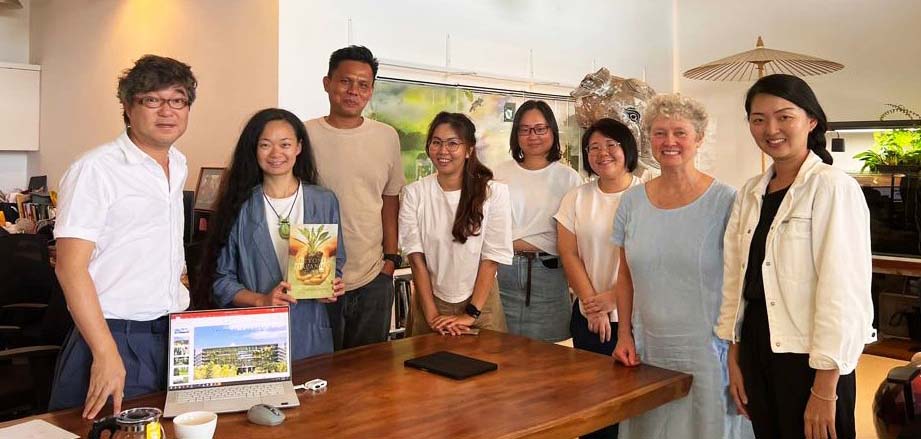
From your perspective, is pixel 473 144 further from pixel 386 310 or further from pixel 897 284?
pixel 897 284

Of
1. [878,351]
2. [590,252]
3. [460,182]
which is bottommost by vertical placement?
[878,351]

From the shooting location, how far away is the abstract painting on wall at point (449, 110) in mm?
4520

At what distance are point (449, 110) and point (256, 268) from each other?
2854mm

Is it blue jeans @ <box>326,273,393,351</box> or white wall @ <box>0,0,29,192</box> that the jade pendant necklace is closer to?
blue jeans @ <box>326,273,393,351</box>

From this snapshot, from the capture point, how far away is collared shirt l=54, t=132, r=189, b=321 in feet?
5.74

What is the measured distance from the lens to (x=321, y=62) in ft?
13.6

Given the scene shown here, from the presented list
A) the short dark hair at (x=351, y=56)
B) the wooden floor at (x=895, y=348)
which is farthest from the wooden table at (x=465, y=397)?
the wooden floor at (x=895, y=348)

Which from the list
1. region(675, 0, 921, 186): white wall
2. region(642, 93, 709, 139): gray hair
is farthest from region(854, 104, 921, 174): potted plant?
region(642, 93, 709, 139): gray hair

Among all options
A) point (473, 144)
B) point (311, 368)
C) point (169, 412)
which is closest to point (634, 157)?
point (473, 144)

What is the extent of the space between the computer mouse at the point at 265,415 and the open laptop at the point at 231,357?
0.09 m

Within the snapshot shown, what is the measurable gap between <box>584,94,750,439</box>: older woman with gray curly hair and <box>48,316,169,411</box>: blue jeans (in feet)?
4.41

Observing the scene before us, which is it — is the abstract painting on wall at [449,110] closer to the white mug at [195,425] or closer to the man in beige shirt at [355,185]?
the man in beige shirt at [355,185]

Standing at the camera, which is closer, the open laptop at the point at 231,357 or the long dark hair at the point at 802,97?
the open laptop at the point at 231,357

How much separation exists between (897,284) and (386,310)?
436 cm
